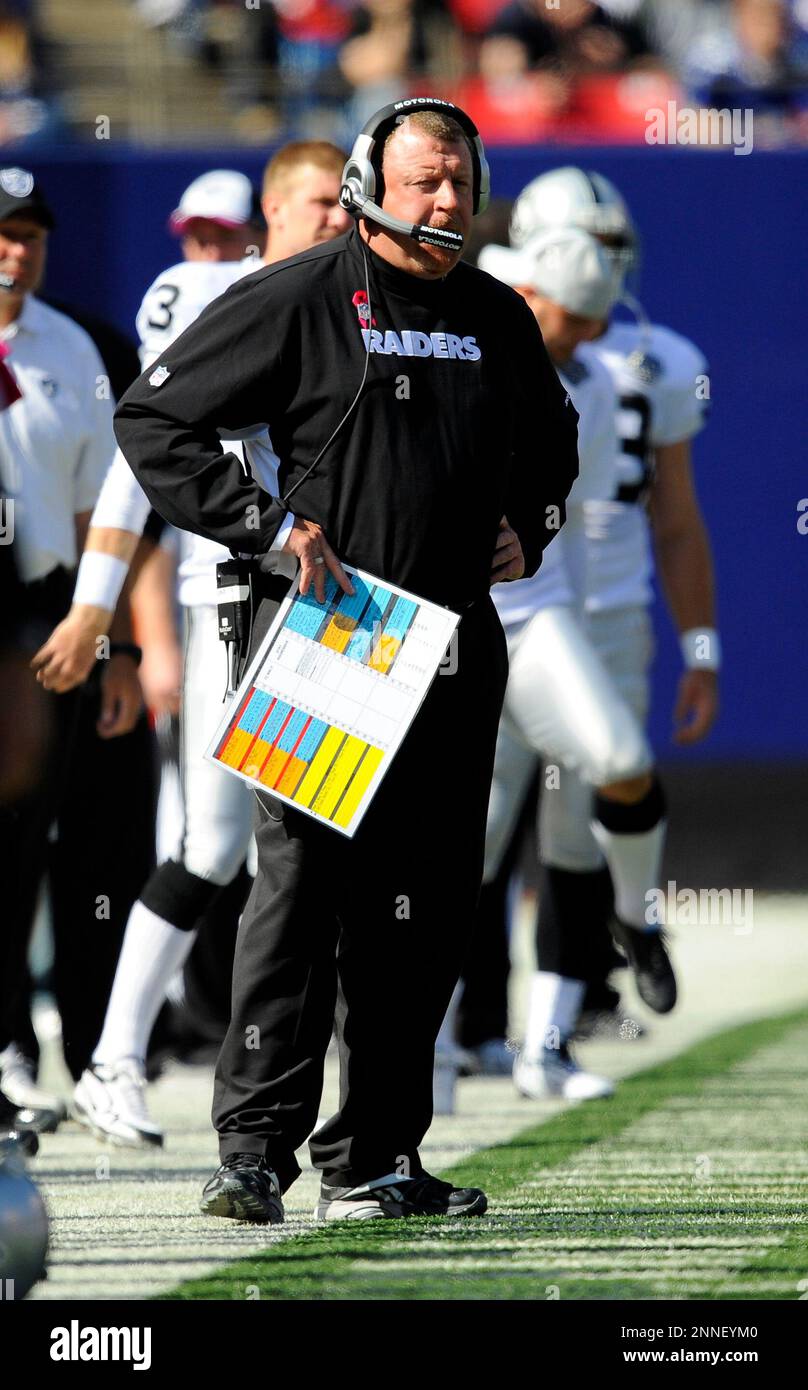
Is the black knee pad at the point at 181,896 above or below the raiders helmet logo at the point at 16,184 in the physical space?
below

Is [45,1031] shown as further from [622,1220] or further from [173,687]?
[622,1220]

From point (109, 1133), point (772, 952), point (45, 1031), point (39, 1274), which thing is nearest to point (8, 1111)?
point (109, 1133)

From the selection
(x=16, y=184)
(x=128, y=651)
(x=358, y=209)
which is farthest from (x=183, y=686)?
(x=358, y=209)

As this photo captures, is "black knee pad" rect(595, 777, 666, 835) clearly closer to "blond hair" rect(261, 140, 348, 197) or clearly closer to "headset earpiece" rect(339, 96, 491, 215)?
"blond hair" rect(261, 140, 348, 197)

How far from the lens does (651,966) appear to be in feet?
20.2

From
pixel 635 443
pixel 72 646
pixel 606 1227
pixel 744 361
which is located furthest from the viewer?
pixel 744 361

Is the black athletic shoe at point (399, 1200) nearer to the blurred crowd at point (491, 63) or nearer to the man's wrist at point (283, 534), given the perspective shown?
the man's wrist at point (283, 534)

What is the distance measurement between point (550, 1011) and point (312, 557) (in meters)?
2.64

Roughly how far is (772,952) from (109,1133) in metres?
4.98

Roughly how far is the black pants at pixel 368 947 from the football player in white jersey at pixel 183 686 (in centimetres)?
113

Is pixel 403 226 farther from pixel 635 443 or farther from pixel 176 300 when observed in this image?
pixel 635 443

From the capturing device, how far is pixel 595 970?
6574 mm

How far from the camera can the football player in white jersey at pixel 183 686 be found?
5.20 metres

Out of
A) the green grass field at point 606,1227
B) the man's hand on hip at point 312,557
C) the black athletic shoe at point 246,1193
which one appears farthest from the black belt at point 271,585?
the green grass field at point 606,1227
